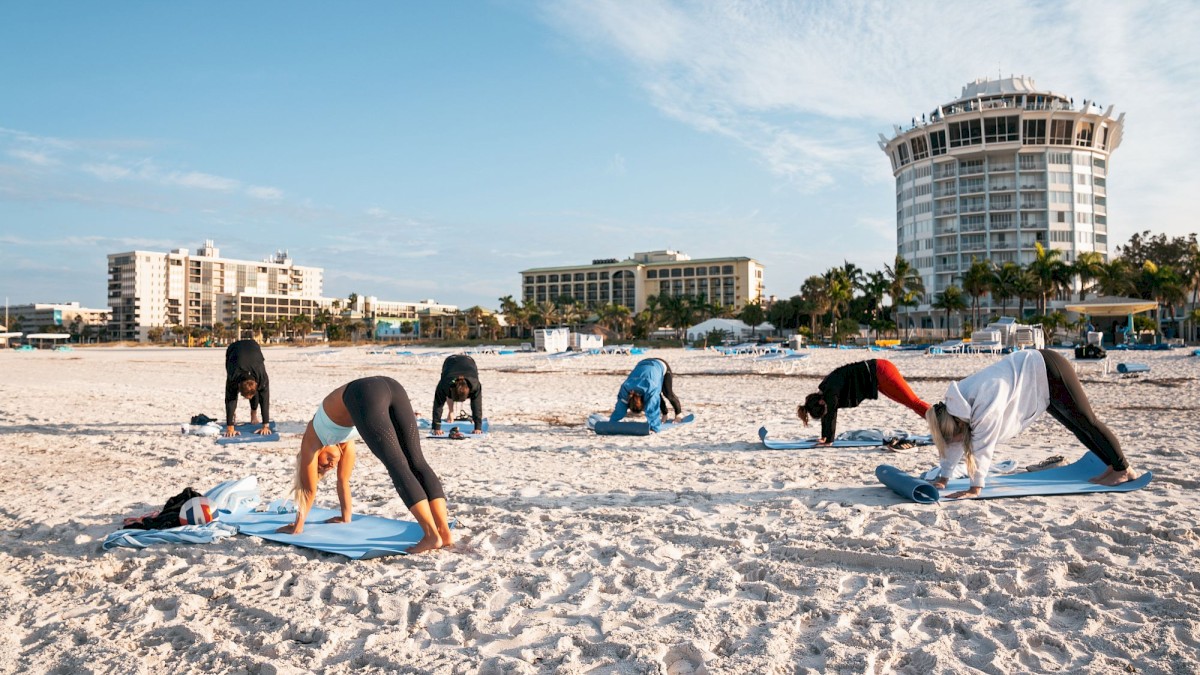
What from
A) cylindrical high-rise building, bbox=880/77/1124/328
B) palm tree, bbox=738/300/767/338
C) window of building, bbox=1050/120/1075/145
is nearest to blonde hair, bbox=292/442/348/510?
palm tree, bbox=738/300/767/338

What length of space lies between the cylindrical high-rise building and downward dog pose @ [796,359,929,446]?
75.6 m

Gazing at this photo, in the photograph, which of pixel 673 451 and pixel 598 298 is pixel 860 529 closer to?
pixel 673 451

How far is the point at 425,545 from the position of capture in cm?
453

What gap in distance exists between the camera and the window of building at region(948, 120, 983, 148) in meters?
75.0

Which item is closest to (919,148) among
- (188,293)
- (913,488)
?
(913,488)

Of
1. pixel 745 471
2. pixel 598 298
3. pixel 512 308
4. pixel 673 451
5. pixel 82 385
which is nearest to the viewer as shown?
pixel 745 471

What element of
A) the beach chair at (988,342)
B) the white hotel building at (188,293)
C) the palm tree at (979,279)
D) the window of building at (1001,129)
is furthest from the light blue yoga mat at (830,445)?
the white hotel building at (188,293)

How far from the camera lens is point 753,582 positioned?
4023 mm

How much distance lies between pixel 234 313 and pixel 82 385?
421 feet

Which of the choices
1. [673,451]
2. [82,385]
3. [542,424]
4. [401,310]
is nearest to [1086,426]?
[673,451]

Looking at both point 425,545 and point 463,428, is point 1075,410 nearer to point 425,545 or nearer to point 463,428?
point 425,545

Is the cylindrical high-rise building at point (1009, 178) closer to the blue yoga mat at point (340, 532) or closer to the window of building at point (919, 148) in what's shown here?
the window of building at point (919, 148)

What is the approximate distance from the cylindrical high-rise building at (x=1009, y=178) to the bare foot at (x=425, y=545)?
3154 inches

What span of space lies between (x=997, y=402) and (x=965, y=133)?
81203 mm
